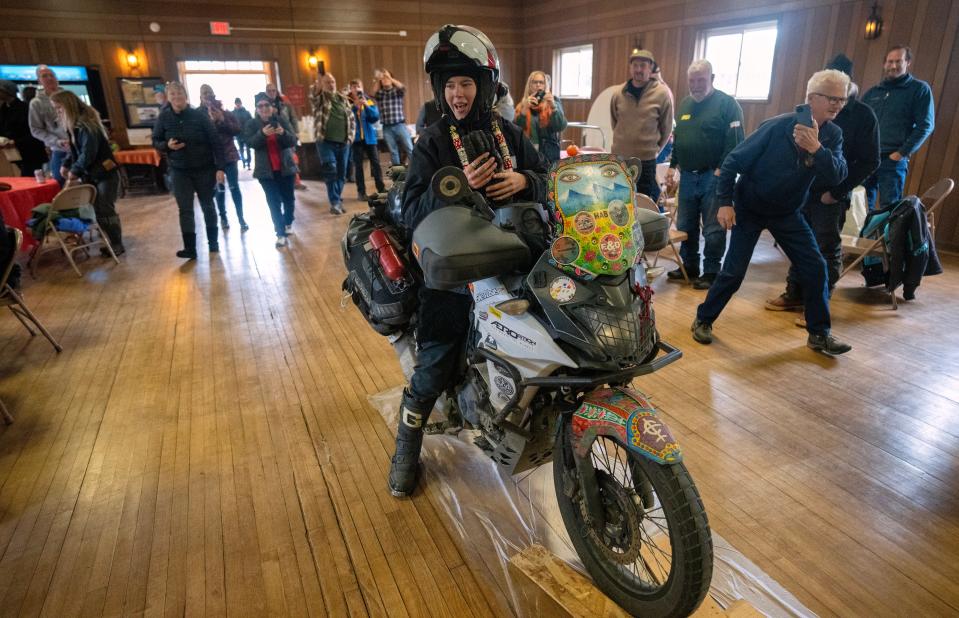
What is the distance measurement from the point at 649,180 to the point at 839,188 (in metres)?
1.79

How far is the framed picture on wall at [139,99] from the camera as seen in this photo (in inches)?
377

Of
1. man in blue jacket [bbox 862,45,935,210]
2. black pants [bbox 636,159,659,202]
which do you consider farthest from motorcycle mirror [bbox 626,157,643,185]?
man in blue jacket [bbox 862,45,935,210]

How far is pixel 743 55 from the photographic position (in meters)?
7.47

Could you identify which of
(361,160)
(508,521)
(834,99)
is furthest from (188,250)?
(834,99)

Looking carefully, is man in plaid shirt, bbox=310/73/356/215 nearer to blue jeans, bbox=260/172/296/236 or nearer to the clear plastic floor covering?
blue jeans, bbox=260/172/296/236

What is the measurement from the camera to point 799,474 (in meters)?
2.14

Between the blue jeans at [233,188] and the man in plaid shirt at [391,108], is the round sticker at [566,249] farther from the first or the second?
the man in plaid shirt at [391,108]

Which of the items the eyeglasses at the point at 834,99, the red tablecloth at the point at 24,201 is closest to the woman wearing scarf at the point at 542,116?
the eyeglasses at the point at 834,99

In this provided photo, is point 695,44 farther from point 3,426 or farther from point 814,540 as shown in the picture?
point 3,426

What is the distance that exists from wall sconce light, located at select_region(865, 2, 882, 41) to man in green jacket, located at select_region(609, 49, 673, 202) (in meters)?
2.79

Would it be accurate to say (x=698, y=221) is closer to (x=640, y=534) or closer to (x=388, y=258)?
(x=388, y=258)

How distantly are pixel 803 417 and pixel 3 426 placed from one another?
385 centimetres

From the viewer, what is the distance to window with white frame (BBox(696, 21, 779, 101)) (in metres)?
7.09

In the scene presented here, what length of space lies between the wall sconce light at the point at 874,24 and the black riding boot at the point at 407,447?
21.2 feet
